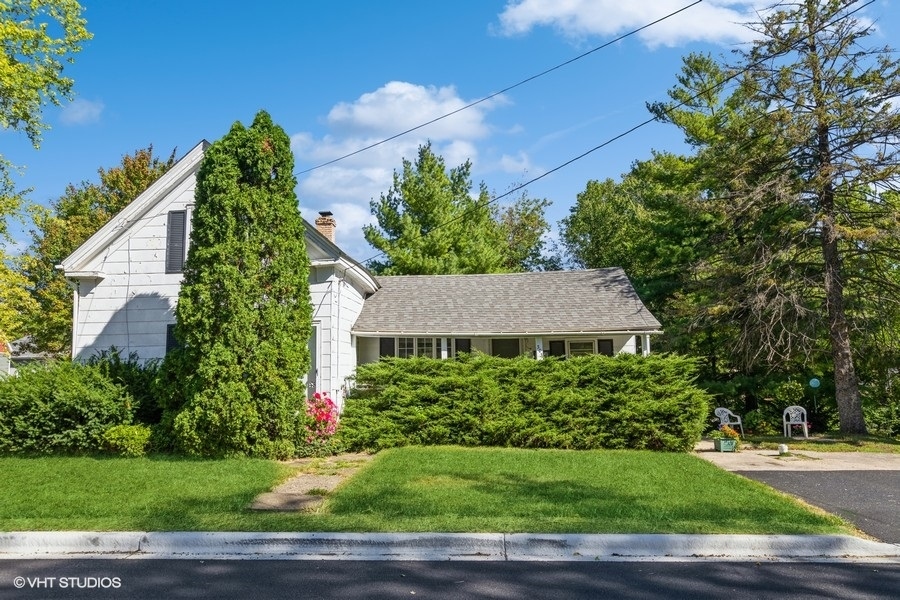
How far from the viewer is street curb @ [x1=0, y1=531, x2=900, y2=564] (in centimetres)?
555

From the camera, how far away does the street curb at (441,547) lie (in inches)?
218

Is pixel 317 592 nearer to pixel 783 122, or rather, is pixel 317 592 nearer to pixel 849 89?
pixel 783 122

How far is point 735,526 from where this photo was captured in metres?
6.07

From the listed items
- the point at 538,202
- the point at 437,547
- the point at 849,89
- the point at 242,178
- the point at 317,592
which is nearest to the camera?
the point at 317,592

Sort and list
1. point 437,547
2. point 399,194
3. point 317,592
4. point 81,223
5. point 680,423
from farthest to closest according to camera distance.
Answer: point 399,194
point 81,223
point 680,423
point 437,547
point 317,592

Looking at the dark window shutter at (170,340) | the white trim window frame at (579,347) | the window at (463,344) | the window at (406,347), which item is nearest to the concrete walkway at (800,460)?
the white trim window frame at (579,347)

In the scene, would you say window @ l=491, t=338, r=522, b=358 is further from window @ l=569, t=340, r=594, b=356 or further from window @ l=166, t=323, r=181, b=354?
window @ l=166, t=323, r=181, b=354

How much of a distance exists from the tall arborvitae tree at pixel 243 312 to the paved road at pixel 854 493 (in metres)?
8.08

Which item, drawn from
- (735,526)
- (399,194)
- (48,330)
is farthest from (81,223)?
(735,526)

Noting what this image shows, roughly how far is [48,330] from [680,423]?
82.9 feet

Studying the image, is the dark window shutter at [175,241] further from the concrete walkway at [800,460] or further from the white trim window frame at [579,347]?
the concrete walkway at [800,460]

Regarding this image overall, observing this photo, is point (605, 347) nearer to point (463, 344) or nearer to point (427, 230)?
point (463, 344)

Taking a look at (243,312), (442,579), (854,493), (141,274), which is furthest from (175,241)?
(854,493)

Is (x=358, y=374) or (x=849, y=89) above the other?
(x=849, y=89)
